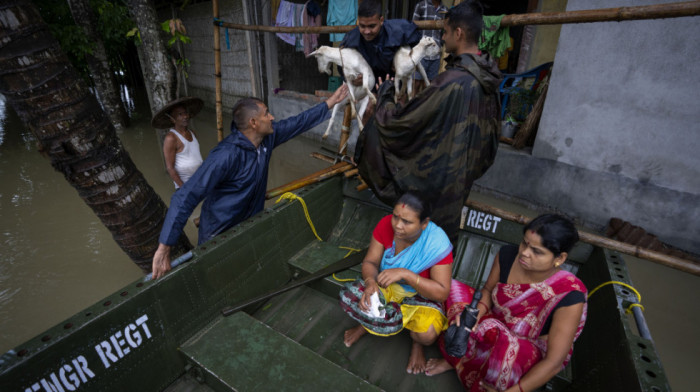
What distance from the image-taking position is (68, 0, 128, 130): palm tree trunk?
24.5 feet

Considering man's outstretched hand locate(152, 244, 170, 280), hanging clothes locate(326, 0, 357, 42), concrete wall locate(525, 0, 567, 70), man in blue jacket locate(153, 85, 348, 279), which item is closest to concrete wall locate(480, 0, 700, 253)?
concrete wall locate(525, 0, 567, 70)

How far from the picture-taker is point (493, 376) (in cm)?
176

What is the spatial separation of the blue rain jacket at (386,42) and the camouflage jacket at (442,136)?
1.08 ft

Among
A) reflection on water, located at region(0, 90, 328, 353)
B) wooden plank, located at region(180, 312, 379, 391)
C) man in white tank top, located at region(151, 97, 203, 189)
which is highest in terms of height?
man in white tank top, located at region(151, 97, 203, 189)

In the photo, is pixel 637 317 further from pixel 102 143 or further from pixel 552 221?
pixel 102 143

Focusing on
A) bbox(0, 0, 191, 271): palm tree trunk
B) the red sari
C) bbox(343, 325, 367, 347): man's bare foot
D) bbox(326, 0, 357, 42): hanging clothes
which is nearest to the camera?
the red sari

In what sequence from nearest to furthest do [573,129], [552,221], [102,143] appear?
[552,221], [102,143], [573,129]

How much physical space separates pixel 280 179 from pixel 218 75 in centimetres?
332

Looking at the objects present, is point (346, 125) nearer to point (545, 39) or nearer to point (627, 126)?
point (627, 126)

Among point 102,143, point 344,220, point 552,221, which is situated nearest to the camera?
point 552,221

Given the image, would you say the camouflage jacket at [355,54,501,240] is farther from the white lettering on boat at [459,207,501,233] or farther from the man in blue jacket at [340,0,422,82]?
the white lettering on boat at [459,207,501,233]

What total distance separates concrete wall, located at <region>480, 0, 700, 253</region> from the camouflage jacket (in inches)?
130

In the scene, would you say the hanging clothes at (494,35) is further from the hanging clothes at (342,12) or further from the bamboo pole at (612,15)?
the hanging clothes at (342,12)

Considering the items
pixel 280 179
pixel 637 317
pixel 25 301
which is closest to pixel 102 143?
pixel 25 301
